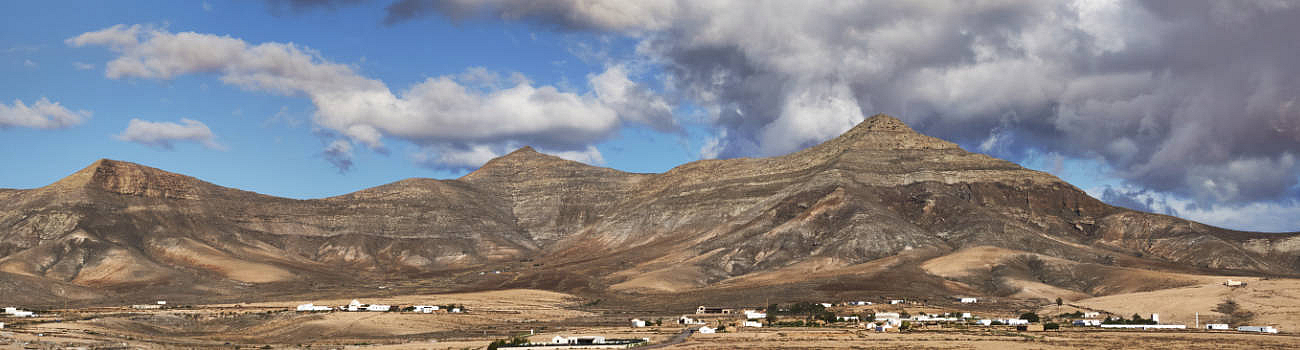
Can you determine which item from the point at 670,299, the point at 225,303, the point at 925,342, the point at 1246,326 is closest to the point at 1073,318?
the point at 1246,326

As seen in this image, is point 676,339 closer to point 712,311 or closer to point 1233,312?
point 712,311

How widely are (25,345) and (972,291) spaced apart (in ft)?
467

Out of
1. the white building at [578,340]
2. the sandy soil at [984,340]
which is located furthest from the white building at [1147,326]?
the white building at [578,340]

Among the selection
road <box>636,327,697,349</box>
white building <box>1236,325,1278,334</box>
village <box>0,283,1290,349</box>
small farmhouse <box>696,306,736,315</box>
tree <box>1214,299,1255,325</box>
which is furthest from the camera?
small farmhouse <box>696,306,736,315</box>

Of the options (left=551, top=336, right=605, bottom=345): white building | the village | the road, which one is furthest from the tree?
(left=551, top=336, right=605, bottom=345): white building

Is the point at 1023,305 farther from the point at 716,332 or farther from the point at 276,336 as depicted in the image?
the point at 276,336

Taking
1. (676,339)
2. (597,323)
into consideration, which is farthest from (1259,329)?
(597,323)

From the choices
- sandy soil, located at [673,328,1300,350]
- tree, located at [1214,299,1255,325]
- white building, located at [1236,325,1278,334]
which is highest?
tree, located at [1214,299,1255,325]

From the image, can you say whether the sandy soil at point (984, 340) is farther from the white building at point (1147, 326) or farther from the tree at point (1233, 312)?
the tree at point (1233, 312)

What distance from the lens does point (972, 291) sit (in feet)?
622

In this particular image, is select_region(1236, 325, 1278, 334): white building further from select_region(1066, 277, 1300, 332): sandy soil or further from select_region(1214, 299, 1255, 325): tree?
select_region(1214, 299, 1255, 325): tree

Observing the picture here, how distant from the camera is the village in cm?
10688

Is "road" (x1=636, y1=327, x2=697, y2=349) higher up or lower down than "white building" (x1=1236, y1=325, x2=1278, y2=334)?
lower down

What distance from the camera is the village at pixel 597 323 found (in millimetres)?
106875
